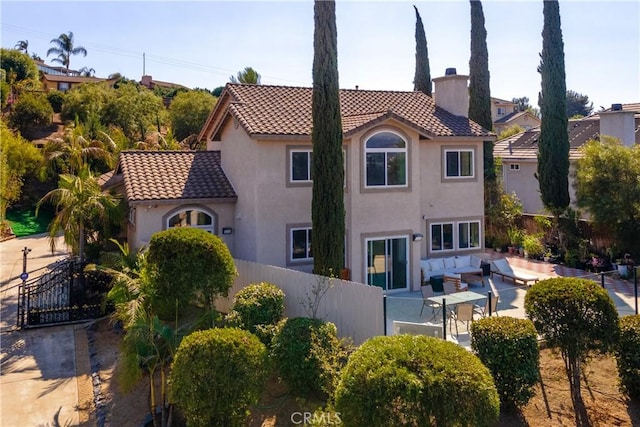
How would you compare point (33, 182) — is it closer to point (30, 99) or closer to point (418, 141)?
point (30, 99)

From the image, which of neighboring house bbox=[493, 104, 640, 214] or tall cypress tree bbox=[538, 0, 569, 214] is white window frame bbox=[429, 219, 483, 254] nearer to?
tall cypress tree bbox=[538, 0, 569, 214]

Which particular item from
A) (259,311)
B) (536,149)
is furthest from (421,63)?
(259,311)

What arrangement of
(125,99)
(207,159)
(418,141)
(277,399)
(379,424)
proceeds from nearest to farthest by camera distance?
(379,424) → (277,399) → (418,141) → (207,159) → (125,99)

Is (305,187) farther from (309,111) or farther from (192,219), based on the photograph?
(192,219)

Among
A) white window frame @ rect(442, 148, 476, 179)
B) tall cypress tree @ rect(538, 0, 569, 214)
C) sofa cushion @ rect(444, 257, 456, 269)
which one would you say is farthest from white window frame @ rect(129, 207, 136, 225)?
tall cypress tree @ rect(538, 0, 569, 214)

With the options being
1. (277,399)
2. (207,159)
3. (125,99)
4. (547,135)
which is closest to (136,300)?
(277,399)

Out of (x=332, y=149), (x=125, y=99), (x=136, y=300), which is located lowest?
(x=136, y=300)

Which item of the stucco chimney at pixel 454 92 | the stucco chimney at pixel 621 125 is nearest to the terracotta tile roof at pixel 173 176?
the stucco chimney at pixel 454 92
